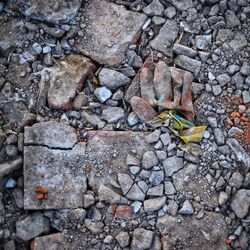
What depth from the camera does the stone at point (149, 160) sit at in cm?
323

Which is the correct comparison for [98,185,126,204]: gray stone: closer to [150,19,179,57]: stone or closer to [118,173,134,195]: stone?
[118,173,134,195]: stone

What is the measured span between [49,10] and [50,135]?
104 centimetres

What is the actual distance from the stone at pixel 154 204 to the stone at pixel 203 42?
48.5 inches

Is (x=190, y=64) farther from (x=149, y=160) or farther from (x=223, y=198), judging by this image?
(x=223, y=198)

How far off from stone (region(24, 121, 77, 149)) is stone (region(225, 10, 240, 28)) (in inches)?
59.7

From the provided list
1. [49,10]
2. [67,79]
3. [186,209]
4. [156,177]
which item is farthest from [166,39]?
[186,209]

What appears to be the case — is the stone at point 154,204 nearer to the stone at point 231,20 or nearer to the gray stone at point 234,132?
the gray stone at point 234,132

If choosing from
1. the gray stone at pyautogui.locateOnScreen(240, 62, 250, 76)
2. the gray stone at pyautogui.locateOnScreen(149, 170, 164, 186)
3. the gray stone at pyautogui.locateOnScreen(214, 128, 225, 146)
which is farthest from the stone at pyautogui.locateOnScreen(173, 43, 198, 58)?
the gray stone at pyautogui.locateOnScreen(149, 170, 164, 186)

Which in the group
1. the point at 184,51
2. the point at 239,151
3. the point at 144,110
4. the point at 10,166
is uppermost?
the point at 184,51

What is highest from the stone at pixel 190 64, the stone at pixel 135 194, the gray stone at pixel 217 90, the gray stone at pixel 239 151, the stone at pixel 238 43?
the stone at pixel 238 43

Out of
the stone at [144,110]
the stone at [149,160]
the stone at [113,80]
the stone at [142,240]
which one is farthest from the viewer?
the stone at [113,80]

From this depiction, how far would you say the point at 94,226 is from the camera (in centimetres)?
318

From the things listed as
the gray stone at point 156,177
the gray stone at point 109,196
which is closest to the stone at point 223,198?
the gray stone at point 156,177

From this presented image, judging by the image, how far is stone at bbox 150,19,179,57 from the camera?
11.7 feet
